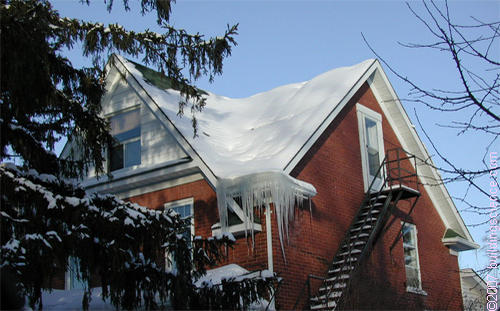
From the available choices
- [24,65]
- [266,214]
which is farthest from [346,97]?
[24,65]

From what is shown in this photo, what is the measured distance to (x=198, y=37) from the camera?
31.9ft

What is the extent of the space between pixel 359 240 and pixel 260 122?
4.39 m

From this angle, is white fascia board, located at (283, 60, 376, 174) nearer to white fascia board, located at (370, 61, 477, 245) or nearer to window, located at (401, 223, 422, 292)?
white fascia board, located at (370, 61, 477, 245)

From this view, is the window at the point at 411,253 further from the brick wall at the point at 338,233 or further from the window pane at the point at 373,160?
the window pane at the point at 373,160

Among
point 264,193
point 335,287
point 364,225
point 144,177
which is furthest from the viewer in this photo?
point 144,177

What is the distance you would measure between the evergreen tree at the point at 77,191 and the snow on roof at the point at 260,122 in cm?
286

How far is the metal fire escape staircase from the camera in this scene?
39.0 feet

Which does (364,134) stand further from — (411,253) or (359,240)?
(411,253)

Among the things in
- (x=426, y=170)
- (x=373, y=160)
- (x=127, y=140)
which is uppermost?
(x=127, y=140)

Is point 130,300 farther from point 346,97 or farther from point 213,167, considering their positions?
point 346,97

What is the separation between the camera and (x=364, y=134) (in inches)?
618

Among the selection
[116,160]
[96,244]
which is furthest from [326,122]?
[96,244]

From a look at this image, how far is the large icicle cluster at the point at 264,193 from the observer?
37.7 ft

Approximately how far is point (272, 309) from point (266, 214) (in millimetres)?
1973
